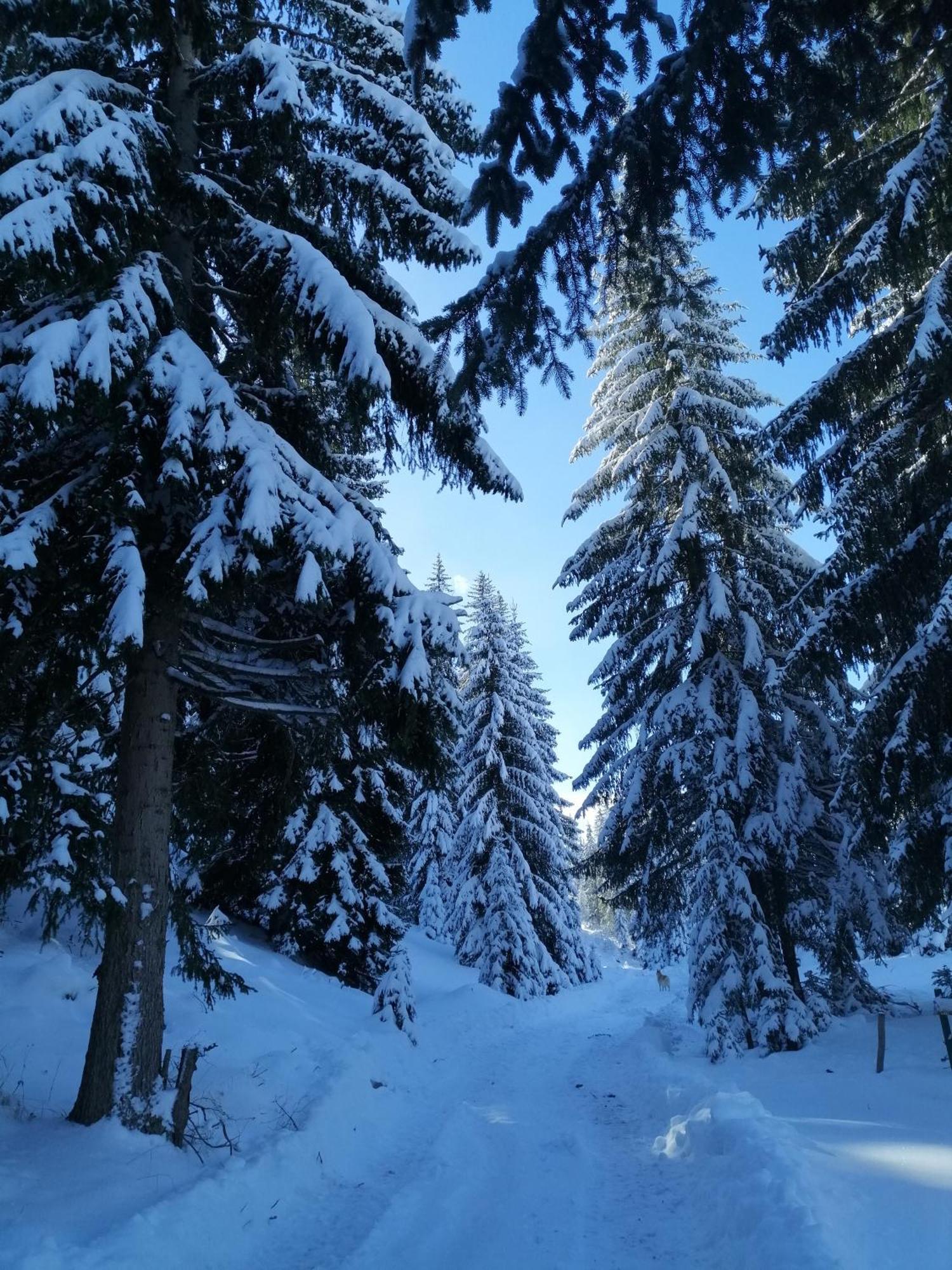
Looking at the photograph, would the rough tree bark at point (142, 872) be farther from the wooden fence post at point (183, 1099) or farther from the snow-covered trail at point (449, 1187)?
the snow-covered trail at point (449, 1187)

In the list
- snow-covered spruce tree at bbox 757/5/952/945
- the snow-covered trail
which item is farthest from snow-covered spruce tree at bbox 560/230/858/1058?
the snow-covered trail

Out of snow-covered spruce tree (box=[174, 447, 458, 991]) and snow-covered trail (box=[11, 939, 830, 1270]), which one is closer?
snow-covered trail (box=[11, 939, 830, 1270])

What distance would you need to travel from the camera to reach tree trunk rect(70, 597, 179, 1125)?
532cm

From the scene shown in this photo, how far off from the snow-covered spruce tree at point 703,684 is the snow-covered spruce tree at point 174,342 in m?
4.84

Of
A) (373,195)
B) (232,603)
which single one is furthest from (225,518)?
(373,195)

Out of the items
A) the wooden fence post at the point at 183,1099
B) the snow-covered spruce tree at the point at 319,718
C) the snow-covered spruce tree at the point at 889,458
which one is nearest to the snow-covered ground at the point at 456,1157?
the wooden fence post at the point at 183,1099

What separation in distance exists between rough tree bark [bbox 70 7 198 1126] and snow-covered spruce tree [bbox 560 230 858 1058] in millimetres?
7156

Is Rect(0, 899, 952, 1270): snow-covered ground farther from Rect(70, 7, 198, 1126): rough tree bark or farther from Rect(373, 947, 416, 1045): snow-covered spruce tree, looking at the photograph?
Rect(373, 947, 416, 1045): snow-covered spruce tree

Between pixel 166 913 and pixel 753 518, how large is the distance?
11.7 metres

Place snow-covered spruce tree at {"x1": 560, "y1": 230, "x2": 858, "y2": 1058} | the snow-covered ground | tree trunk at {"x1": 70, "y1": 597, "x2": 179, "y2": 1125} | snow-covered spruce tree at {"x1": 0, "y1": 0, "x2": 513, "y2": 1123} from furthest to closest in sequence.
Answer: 1. snow-covered spruce tree at {"x1": 560, "y1": 230, "x2": 858, "y2": 1058}
2. tree trunk at {"x1": 70, "y1": 597, "x2": 179, "y2": 1125}
3. snow-covered spruce tree at {"x1": 0, "y1": 0, "x2": 513, "y2": 1123}
4. the snow-covered ground

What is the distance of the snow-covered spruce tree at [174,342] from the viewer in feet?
15.9

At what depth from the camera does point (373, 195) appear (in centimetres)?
721

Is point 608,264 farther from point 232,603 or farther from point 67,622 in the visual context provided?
point 67,622

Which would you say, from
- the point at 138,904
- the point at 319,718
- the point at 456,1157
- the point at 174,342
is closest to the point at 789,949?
the point at 456,1157
